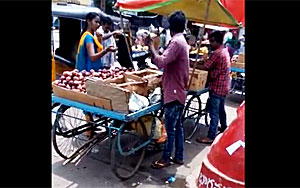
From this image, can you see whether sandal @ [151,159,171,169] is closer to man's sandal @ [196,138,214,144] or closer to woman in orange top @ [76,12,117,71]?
man's sandal @ [196,138,214,144]

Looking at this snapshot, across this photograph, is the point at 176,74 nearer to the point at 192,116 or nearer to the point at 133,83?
the point at 133,83

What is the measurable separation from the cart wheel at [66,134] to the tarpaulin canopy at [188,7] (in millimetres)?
1573

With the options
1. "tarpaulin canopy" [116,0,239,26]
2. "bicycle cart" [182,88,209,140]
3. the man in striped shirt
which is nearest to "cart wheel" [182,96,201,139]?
"bicycle cart" [182,88,209,140]

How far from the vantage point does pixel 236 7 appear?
4.79 m

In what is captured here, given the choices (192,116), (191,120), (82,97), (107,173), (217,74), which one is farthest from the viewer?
(191,120)

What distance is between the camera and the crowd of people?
4.01 m

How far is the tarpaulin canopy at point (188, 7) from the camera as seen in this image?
440cm

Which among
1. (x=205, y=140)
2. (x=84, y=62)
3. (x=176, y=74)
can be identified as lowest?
(x=205, y=140)

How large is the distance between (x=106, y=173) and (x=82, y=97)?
1018 mm

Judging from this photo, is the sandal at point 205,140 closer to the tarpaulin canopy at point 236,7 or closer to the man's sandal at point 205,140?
the man's sandal at point 205,140

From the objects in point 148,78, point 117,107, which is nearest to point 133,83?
point 148,78
